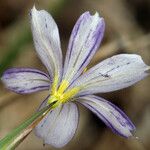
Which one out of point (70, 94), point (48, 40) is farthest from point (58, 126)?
point (48, 40)

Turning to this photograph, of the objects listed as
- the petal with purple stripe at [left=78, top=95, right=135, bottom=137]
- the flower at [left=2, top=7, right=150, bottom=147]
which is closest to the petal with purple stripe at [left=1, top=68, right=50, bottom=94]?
the flower at [left=2, top=7, right=150, bottom=147]

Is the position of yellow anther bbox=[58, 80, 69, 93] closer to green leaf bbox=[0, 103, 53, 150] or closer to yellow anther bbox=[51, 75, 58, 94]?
yellow anther bbox=[51, 75, 58, 94]

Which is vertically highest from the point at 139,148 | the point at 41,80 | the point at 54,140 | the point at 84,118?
the point at 41,80

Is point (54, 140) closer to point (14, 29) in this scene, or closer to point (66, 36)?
point (14, 29)

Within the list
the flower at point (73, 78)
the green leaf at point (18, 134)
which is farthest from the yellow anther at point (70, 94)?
the green leaf at point (18, 134)

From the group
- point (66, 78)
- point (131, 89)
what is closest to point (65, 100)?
point (66, 78)

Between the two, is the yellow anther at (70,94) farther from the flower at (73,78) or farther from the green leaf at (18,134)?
the green leaf at (18,134)
